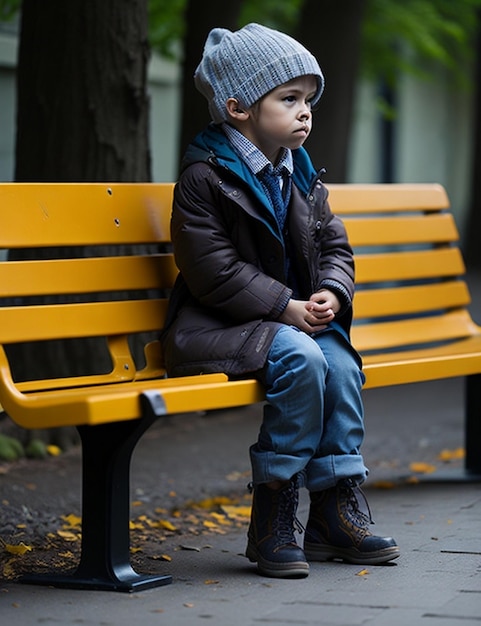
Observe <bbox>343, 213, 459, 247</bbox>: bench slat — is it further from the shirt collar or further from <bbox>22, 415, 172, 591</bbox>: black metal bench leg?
<bbox>22, 415, 172, 591</bbox>: black metal bench leg

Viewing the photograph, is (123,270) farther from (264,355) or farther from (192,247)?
(264,355)

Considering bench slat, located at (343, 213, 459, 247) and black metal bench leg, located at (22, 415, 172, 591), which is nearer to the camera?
black metal bench leg, located at (22, 415, 172, 591)

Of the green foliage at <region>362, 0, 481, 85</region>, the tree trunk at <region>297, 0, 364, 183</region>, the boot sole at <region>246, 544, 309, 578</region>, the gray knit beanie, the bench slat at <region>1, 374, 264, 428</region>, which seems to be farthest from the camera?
the green foliage at <region>362, 0, 481, 85</region>

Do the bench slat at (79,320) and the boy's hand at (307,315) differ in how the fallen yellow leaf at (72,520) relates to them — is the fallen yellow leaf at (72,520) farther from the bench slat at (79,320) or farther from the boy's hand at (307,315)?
the boy's hand at (307,315)

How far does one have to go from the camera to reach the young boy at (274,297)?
4.20 meters

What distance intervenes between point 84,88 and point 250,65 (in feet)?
6.45

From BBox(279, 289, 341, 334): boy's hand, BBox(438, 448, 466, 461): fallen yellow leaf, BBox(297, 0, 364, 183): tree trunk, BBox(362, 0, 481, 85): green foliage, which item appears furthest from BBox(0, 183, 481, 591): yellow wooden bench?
BBox(362, 0, 481, 85): green foliage

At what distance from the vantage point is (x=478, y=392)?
5.90 metres

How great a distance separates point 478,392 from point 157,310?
164cm

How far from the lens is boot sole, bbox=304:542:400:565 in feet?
14.1

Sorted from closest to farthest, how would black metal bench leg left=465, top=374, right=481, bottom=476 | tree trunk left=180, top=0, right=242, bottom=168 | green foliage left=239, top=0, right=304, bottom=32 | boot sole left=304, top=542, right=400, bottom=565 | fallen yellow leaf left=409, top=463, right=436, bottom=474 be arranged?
boot sole left=304, top=542, right=400, bottom=565 → black metal bench leg left=465, top=374, right=481, bottom=476 → fallen yellow leaf left=409, top=463, right=436, bottom=474 → tree trunk left=180, top=0, right=242, bottom=168 → green foliage left=239, top=0, right=304, bottom=32

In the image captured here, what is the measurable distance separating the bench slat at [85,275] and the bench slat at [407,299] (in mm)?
1015

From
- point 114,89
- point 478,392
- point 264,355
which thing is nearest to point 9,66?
point 114,89

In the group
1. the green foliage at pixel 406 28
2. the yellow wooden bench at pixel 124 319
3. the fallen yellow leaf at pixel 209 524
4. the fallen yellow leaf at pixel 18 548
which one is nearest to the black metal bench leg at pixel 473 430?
the yellow wooden bench at pixel 124 319
